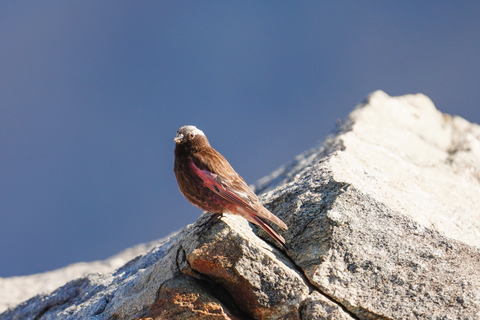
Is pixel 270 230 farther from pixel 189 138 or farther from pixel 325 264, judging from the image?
pixel 189 138

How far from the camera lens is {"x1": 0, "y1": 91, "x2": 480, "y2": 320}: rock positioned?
3502 mm

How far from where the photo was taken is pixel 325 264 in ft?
12.0

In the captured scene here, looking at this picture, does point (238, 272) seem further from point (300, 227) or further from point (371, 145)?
point (371, 145)

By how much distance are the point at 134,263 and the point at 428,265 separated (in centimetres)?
351

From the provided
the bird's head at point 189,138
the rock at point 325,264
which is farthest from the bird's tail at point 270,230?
the bird's head at point 189,138

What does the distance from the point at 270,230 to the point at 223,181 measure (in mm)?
660

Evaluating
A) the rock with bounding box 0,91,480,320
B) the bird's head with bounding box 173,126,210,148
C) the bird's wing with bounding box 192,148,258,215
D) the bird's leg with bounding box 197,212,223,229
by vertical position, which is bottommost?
the rock with bounding box 0,91,480,320

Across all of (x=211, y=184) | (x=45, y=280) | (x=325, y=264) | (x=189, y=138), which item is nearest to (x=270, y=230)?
(x=325, y=264)

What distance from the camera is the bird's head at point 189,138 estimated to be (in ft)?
14.4

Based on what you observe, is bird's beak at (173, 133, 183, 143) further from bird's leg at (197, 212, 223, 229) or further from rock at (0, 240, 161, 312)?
rock at (0, 240, 161, 312)

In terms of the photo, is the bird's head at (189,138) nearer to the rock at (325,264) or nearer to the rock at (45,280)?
the rock at (325,264)

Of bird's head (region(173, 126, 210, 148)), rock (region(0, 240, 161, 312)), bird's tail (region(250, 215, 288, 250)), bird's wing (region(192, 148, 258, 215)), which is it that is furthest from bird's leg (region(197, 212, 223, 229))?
rock (region(0, 240, 161, 312))

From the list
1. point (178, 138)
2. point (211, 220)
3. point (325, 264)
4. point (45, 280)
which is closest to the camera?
point (325, 264)

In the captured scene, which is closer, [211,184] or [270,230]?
[270,230]
